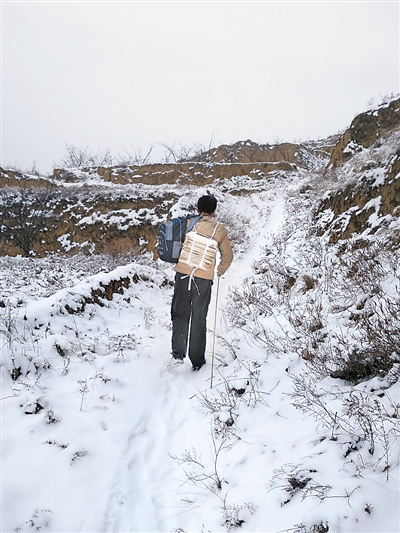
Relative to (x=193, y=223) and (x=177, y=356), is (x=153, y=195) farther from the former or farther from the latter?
(x=177, y=356)

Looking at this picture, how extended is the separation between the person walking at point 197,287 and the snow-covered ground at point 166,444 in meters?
0.36

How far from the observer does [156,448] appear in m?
2.61

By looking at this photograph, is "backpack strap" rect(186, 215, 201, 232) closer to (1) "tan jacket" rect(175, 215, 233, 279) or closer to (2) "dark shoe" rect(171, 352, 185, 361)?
(1) "tan jacket" rect(175, 215, 233, 279)

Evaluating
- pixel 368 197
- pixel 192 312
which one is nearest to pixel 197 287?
pixel 192 312

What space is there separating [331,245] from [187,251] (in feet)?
12.6

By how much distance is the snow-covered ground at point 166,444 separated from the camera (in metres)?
1.75

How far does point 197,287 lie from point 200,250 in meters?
0.47

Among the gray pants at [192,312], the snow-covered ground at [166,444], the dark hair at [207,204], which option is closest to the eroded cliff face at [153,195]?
the dark hair at [207,204]

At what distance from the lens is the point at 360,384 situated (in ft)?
8.18

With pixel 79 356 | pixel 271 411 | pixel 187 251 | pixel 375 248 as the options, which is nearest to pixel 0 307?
pixel 79 356

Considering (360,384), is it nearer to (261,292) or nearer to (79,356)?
(79,356)

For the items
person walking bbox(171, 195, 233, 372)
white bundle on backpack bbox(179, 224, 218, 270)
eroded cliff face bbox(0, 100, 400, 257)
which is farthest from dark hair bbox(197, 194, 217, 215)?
eroded cliff face bbox(0, 100, 400, 257)

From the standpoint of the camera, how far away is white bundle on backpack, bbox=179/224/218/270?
150 inches

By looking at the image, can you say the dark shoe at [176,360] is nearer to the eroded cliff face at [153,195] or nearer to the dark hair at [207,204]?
the dark hair at [207,204]
